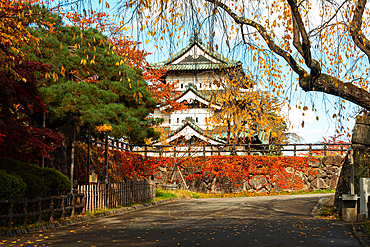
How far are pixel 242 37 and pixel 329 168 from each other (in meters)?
22.6

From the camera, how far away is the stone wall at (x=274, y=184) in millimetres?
28109

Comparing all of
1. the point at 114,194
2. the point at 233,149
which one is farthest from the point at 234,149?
the point at 114,194

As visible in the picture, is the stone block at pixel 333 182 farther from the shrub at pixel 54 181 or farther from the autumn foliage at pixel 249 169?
the shrub at pixel 54 181

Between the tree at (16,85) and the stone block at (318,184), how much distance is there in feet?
70.5

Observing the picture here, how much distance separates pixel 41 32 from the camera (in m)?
13.4

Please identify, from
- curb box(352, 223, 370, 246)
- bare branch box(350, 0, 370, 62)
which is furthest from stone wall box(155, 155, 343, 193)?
bare branch box(350, 0, 370, 62)

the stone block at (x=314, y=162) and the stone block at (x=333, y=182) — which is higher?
the stone block at (x=314, y=162)

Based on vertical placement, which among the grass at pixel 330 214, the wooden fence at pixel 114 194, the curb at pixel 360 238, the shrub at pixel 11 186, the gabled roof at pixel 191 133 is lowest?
the grass at pixel 330 214

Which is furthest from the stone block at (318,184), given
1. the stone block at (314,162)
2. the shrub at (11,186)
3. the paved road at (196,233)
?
the shrub at (11,186)

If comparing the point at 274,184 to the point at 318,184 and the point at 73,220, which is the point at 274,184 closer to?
the point at 318,184

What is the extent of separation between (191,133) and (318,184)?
433 inches

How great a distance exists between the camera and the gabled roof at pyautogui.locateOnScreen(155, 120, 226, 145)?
32.1 meters

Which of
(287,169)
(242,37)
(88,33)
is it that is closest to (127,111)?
(88,33)

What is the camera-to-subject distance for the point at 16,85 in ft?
37.0
